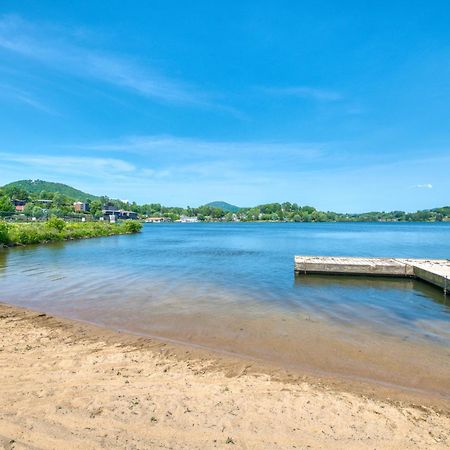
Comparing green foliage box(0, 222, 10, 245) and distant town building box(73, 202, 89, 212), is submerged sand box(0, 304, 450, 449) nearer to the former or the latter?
green foliage box(0, 222, 10, 245)

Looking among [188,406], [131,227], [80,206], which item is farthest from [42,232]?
[80,206]

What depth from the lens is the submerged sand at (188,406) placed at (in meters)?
4.70

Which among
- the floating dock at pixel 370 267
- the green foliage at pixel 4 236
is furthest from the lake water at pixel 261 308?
the green foliage at pixel 4 236

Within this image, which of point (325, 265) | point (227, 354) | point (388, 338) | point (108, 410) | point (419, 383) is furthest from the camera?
point (325, 265)

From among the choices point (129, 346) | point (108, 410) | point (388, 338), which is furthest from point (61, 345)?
point (388, 338)

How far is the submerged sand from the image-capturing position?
15.4ft

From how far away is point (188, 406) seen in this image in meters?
5.65

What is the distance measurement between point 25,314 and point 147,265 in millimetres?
14948

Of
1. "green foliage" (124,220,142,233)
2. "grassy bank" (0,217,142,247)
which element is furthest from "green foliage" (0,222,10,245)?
"green foliage" (124,220,142,233)

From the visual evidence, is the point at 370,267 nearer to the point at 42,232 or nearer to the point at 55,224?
the point at 42,232

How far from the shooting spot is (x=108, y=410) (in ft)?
17.6

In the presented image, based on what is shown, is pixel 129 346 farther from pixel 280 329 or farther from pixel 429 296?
pixel 429 296

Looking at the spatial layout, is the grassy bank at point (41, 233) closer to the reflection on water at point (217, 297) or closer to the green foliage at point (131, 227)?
the green foliage at point (131, 227)

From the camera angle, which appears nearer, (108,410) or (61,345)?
(108,410)
